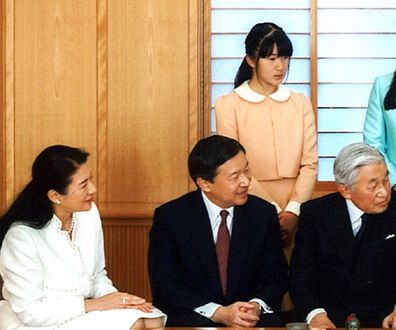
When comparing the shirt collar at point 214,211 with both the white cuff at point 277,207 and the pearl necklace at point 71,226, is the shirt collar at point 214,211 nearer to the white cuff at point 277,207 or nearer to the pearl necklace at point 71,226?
the white cuff at point 277,207

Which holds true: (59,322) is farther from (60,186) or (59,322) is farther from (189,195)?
(189,195)

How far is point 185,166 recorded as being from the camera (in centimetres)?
536

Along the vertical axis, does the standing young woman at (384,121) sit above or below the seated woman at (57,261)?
above

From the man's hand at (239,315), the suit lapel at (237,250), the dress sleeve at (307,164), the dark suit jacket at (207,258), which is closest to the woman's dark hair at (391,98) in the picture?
the dress sleeve at (307,164)

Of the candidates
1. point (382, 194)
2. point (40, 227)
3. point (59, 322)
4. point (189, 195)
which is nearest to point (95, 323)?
point (59, 322)

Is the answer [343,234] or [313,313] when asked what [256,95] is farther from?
[313,313]

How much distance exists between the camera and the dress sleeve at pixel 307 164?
4.61 meters

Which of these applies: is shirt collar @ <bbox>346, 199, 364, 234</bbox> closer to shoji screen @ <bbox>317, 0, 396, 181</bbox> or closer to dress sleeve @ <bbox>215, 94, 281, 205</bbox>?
dress sleeve @ <bbox>215, 94, 281, 205</bbox>

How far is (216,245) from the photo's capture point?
4.27m

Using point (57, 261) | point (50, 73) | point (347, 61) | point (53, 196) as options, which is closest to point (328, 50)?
point (347, 61)

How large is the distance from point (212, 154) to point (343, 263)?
Answer: 0.66 meters

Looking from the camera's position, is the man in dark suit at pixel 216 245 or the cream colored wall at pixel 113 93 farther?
the cream colored wall at pixel 113 93

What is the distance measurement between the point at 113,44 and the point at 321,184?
126 centimetres

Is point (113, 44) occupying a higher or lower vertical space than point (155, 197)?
higher
